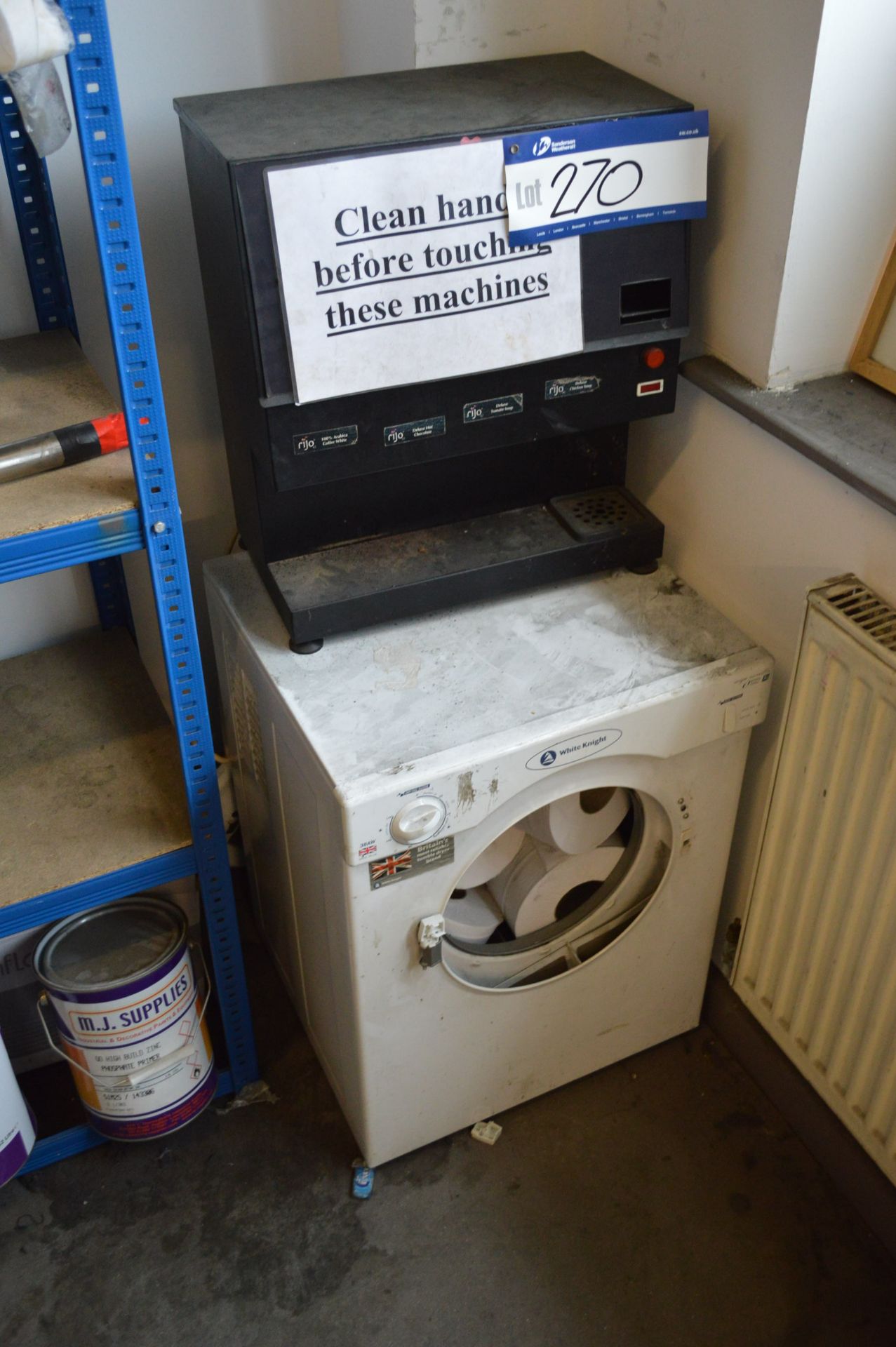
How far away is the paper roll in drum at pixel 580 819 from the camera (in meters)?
1.42

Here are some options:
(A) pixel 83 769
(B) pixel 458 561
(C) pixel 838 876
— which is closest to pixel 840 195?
(B) pixel 458 561

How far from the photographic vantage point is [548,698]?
1270mm

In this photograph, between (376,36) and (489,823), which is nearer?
(489,823)

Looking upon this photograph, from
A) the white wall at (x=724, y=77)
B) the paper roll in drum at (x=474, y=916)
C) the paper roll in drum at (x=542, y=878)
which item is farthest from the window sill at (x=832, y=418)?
the paper roll in drum at (x=474, y=916)

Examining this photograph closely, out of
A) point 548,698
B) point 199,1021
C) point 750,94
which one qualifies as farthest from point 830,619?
point 199,1021

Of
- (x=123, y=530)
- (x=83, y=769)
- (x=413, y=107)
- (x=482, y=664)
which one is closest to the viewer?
(x=123, y=530)

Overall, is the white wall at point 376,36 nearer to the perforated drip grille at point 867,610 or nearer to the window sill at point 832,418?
the window sill at point 832,418

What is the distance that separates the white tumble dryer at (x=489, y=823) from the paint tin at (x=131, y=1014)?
17 cm

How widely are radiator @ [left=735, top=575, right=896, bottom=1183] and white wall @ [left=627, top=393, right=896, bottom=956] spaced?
6 cm

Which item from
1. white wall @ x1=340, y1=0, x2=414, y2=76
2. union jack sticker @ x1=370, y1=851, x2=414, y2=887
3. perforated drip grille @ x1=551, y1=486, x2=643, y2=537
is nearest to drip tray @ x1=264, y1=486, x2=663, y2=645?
perforated drip grille @ x1=551, y1=486, x2=643, y2=537

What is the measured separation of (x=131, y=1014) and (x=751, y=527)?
928 mm

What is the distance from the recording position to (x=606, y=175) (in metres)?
1.18

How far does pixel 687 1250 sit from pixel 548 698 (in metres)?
0.74

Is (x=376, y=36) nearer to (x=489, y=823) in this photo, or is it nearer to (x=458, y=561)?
(x=458, y=561)
